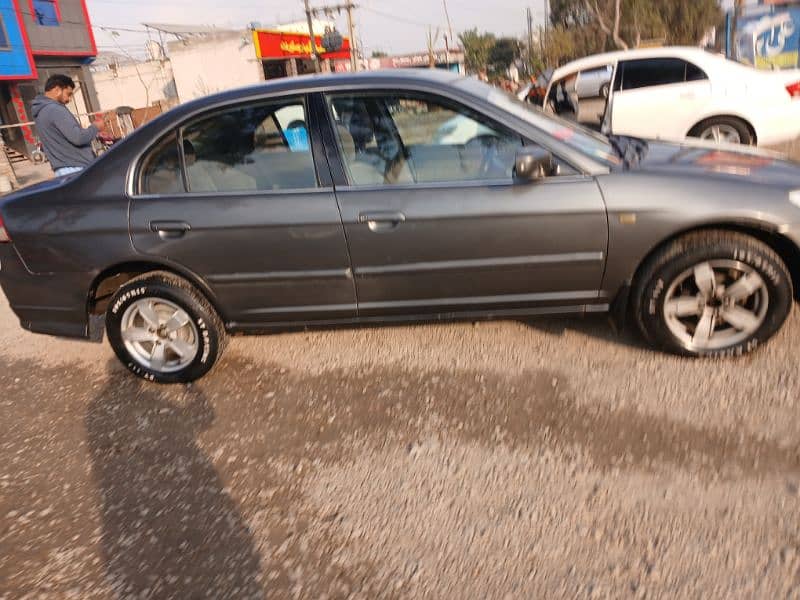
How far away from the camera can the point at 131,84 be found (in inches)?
1587

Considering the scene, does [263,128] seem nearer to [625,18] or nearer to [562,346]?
[562,346]

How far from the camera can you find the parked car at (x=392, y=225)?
2.96 m

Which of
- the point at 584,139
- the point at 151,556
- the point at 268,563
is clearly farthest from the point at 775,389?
the point at 151,556

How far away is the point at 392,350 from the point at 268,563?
5.45 feet

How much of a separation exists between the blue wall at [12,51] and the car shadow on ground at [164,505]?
90.9 feet

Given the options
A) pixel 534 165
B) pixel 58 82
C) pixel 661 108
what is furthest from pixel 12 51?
pixel 534 165

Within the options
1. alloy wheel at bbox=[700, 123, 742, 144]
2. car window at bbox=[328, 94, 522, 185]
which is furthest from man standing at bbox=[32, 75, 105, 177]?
alloy wheel at bbox=[700, 123, 742, 144]

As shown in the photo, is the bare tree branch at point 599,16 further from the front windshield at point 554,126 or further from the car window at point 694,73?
the front windshield at point 554,126

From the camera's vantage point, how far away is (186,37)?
3681 centimetres

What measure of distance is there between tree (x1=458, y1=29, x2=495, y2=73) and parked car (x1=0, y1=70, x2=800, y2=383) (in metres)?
64.4

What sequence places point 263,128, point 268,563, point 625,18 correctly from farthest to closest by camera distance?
point 625,18, point 263,128, point 268,563

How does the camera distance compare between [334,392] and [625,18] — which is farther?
[625,18]

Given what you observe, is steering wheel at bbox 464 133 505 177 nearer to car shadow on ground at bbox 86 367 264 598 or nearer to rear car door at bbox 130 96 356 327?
rear car door at bbox 130 96 356 327

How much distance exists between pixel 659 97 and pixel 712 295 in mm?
4832
